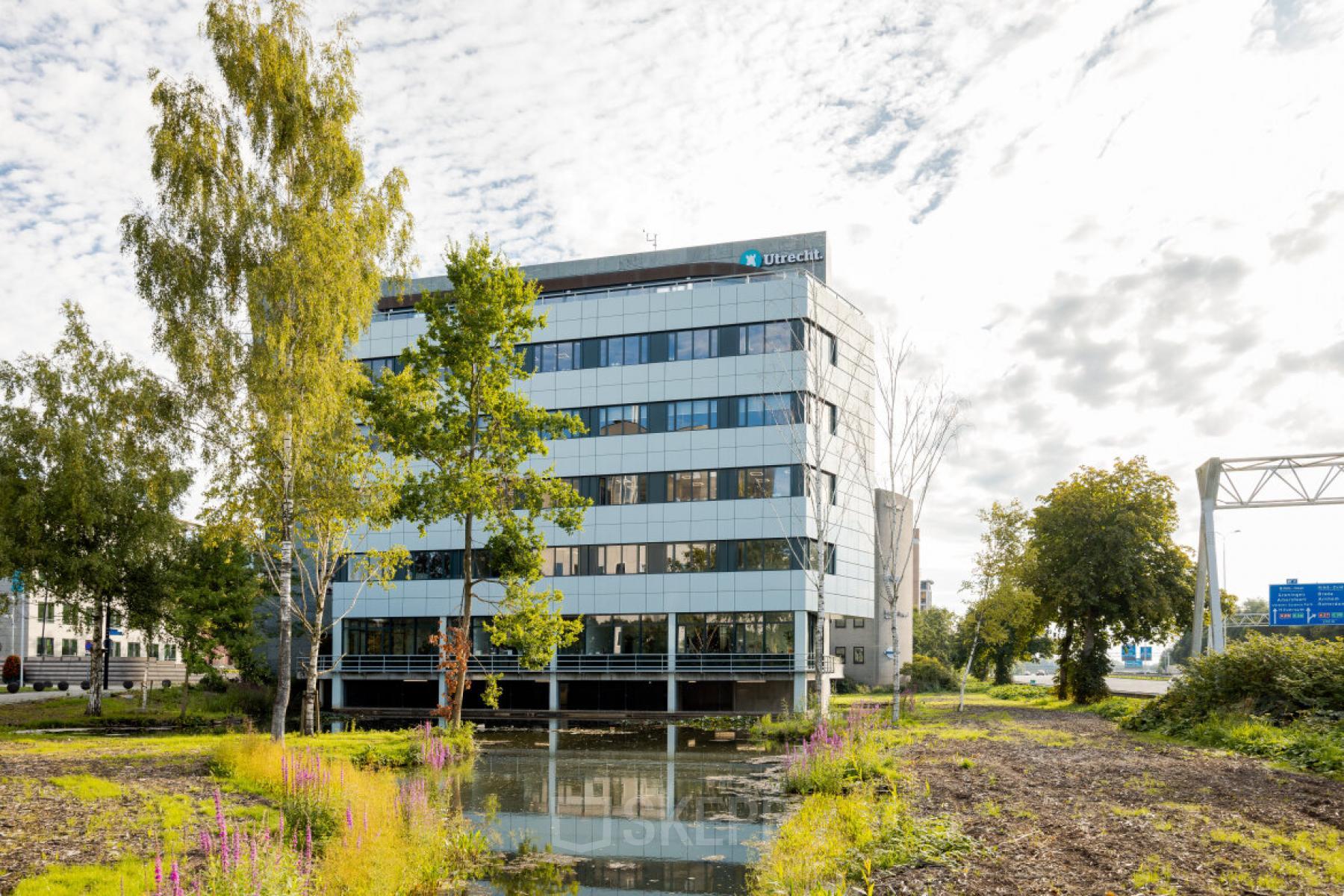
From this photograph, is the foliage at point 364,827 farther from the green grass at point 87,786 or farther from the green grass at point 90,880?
the green grass at point 87,786

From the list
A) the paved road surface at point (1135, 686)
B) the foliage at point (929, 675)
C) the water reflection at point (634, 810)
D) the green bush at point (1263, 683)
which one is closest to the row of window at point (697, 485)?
the paved road surface at point (1135, 686)

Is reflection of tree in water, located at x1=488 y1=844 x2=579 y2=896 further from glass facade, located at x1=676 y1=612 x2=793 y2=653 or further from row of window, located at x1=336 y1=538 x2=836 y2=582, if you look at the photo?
glass facade, located at x1=676 y1=612 x2=793 y2=653

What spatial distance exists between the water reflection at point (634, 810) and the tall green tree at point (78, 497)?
2166 cm

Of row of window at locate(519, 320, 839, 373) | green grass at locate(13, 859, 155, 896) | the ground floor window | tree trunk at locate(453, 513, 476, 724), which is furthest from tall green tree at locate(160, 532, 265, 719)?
green grass at locate(13, 859, 155, 896)

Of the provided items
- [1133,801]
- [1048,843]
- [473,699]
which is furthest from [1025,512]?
[1048,843]

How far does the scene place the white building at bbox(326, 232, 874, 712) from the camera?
5253 cm

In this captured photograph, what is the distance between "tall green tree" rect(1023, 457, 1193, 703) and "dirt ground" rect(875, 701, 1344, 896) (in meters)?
24.6

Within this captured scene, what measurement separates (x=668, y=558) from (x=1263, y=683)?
97.4 feet

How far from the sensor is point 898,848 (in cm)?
1234

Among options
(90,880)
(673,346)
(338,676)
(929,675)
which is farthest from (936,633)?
(90,880)

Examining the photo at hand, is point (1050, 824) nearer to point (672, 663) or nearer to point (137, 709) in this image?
point (672, 663)

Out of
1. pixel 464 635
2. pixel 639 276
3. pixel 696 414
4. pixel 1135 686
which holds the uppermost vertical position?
pixel 639 276

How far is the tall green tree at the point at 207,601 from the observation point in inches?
1751

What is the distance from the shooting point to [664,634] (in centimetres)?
5438
